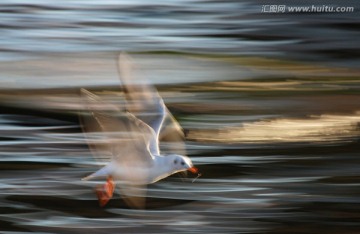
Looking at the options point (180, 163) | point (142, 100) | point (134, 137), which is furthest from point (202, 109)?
point (134, 137)

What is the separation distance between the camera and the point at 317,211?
786 cm

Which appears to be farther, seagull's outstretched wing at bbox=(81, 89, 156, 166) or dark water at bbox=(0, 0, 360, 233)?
dark water at bbox=(0, 0, 360, 233)

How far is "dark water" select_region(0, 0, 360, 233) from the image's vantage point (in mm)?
7750

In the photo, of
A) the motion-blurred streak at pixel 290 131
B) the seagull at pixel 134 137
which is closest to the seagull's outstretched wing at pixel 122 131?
the seagull at pixel 134 137

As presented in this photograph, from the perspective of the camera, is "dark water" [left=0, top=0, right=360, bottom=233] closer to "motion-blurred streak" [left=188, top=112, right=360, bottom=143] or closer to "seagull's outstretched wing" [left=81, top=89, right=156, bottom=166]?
"motion-blurred streak" [left=188, top=112, right=360, bottom=143]

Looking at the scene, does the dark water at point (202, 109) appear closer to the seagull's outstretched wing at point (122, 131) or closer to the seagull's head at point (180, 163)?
the seagull's head at point (180, 163)

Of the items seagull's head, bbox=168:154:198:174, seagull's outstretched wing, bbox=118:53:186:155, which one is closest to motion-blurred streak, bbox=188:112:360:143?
seagull's outstretched wing, bbox=118:53:186:155

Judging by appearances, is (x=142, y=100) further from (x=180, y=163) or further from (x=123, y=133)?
(x=123, y=133)

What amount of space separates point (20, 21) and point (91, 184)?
8106 millimetres

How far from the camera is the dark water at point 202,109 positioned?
7.75m

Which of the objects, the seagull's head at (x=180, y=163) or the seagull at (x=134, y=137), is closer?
the seagull at (x=134, y=137)

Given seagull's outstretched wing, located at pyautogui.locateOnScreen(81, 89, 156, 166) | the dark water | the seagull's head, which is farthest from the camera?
the dark water

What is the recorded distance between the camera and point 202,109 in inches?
423

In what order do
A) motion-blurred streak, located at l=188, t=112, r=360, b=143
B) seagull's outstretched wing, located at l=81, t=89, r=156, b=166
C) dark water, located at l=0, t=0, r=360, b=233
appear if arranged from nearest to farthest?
seagull's outstretched wing, located at l=81, t=89, r=156, b=166 < dark water, located at l=0, t=0, r=360, b=233 < motion-blurred streak, located at l=188, t=112, r=360, b=143
